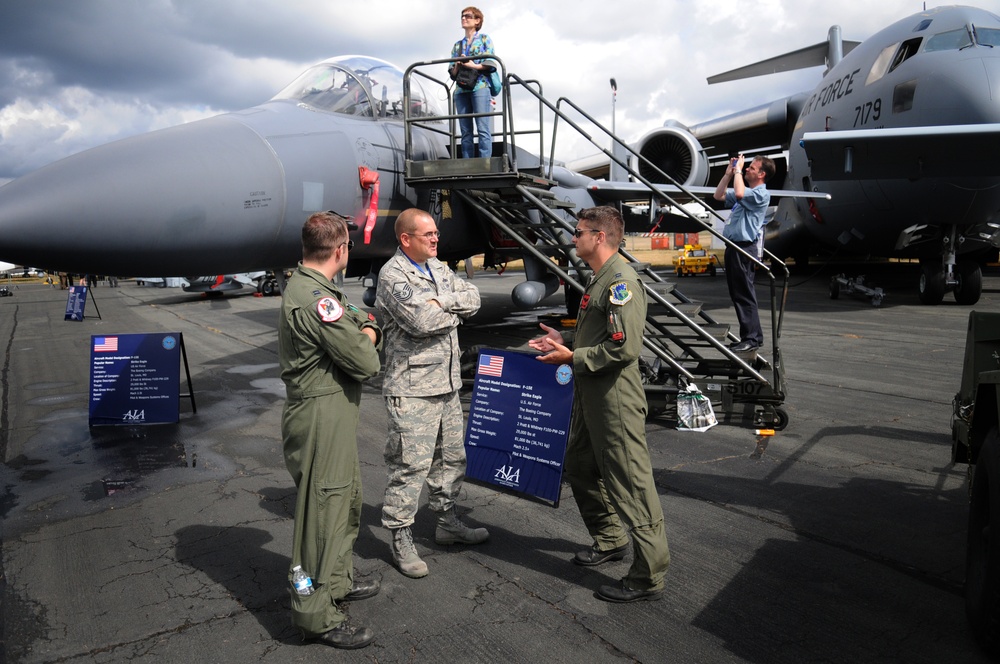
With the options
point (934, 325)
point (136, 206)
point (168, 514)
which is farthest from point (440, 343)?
point (934, 325)

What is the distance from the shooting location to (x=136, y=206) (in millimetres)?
4723

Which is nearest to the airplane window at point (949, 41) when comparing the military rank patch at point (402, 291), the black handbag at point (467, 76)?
the black handbag at point (467, 76)

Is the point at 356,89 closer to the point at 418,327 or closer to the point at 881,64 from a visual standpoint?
the point at 418,327

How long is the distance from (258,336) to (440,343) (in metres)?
10.8

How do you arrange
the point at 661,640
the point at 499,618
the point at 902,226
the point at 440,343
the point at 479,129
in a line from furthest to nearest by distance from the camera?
the point at 902,226 < the point at 479,129 < the point at 440,343 < the point at 499,618 < the point at 661,640

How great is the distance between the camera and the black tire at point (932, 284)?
13.4 metres

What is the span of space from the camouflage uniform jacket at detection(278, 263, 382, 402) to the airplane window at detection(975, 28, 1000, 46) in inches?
471

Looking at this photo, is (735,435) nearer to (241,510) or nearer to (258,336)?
(241,510)

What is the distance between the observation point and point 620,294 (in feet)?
9.96

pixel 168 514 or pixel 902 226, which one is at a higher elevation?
pixel 902 226

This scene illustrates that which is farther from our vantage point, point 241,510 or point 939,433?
point 939,433

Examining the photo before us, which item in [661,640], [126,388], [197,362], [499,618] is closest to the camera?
[661,640]

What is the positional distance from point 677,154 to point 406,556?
12577 millimetres

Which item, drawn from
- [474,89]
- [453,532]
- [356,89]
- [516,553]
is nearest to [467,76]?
[474,89]
